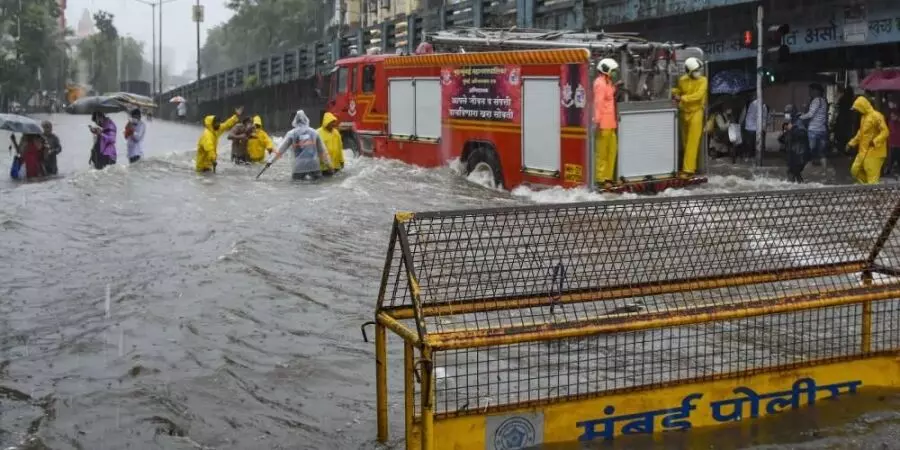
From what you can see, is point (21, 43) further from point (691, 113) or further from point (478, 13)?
point (691, 113)

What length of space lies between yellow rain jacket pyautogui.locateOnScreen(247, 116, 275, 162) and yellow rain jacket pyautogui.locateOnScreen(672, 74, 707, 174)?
8065 mm

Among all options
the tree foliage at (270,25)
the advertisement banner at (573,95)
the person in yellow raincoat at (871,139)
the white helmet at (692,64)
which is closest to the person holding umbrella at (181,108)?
the tree foliage at (270,25)

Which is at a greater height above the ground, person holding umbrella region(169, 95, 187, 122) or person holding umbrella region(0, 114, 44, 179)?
person holding umbrella region(169, 95, 187, 122)

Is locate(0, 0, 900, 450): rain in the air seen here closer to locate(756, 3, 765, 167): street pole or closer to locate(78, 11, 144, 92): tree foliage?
locate(756, 3, 765, 167): street pole

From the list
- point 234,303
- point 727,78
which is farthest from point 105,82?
point 234,303

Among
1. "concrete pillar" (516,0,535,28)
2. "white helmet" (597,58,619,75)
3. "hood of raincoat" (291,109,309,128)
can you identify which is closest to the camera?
"white helmet" (597,58,619,75)

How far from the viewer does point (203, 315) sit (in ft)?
29.2

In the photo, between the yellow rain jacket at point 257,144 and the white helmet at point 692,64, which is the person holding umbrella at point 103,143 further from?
the white helmet at point 692,64

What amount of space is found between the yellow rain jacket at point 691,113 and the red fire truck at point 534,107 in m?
0.15

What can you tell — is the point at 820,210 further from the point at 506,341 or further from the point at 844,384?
the point at 506,341

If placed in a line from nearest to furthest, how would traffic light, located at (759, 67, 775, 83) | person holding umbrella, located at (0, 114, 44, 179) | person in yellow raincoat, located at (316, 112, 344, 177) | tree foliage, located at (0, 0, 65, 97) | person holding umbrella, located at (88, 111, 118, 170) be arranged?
person in yellow raincoat, located at (316, 112, 344, 177), traffic light, located at (759, 67, 775, 83), person holding umbrella, located at (0, 114, 44, 179), person holding umbrella, located at (88, 111, 118, 170), tree foliage, located at (0, 0, 65, 97)

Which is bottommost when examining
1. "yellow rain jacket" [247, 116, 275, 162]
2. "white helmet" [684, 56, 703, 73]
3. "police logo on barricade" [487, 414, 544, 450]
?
"police logo on barricade" [487, 414, 544, 450]

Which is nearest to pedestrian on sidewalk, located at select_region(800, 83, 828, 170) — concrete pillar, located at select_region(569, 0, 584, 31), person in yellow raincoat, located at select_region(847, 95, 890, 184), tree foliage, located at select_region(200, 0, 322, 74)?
person in yellow raincoat, located at select_region(847, 95, 890, 184)

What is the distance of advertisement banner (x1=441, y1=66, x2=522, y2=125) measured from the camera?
52.4ft
